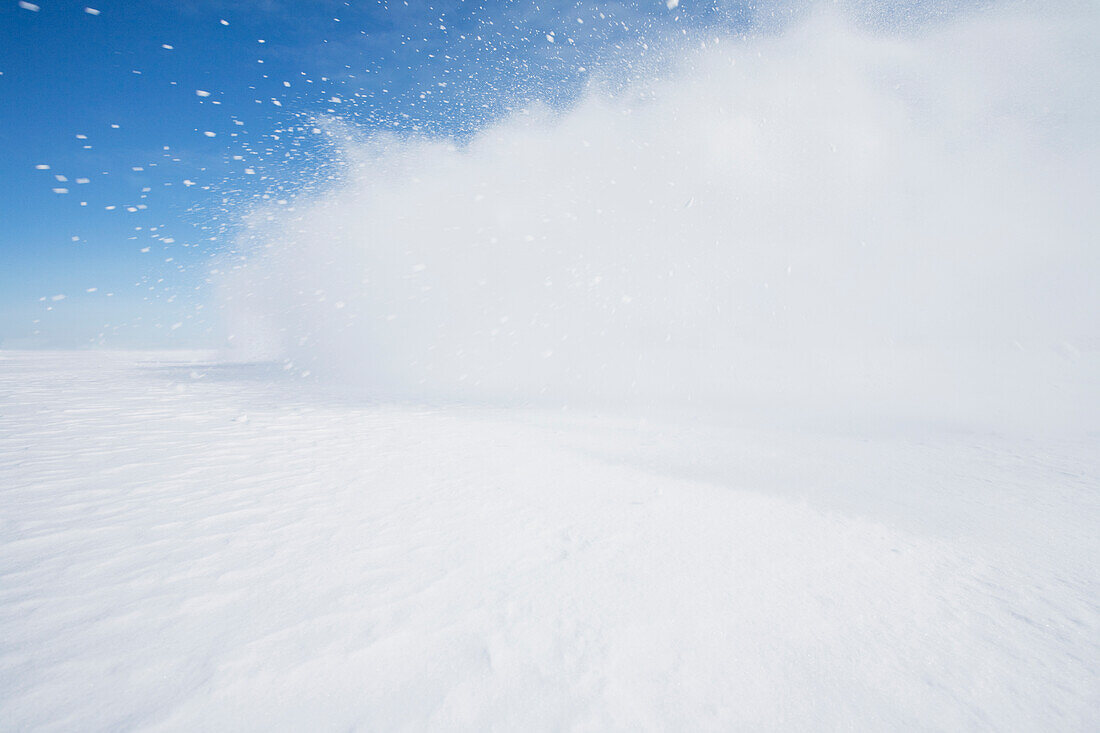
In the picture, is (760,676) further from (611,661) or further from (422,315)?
(422,315)

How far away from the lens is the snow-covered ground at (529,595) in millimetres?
1890

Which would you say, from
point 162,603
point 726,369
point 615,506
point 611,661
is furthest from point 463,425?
point 726,369

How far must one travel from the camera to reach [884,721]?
190cm

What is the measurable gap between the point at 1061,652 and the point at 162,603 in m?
5.13

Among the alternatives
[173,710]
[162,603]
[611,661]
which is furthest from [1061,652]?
[162,603]

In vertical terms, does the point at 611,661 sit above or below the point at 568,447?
above

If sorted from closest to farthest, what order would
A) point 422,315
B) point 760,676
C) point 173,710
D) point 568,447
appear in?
point 173,710
point 760,676
point 568,447
point 422,315

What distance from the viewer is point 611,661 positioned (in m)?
2.15

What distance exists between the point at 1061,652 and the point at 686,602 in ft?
6.80

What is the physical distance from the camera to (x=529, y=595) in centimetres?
272

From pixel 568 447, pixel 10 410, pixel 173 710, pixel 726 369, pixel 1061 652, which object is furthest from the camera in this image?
pixel 726 369

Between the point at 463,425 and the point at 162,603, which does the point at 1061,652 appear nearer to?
the point at 162,603

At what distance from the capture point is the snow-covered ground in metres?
1.89

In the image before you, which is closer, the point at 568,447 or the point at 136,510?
the point at 136,510
